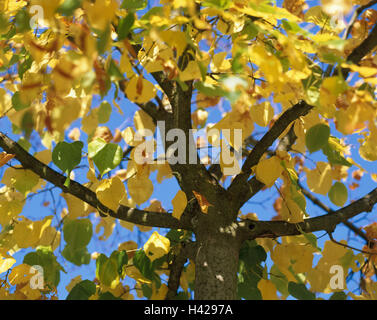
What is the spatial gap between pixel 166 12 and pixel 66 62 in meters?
0.23

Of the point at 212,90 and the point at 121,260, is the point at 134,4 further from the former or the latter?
the point at 121,260

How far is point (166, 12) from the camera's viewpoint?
2.40ft

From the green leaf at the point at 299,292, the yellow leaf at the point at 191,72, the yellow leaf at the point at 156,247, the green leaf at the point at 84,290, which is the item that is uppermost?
the yellow leaf at the point at 191,72

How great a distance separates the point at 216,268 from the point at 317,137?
0.50m

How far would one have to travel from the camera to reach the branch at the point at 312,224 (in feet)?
3.98

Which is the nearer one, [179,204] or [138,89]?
[138,89]

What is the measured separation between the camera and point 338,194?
1.39 meters

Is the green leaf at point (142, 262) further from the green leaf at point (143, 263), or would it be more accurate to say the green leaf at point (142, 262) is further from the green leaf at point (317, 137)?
the green leaf at point (317, 137)

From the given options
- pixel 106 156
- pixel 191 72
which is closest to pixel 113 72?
pixel 191 72

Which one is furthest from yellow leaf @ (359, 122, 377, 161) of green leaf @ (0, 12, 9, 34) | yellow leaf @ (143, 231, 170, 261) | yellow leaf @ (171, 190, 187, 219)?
green leaf @ (0, 12, 9, 34)

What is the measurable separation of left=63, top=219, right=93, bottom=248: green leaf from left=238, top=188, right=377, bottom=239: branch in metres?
0.49

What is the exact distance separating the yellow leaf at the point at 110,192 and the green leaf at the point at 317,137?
0.53m

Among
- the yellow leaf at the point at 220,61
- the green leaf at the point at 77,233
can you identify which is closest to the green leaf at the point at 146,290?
the green leaf at the point at 77,233
